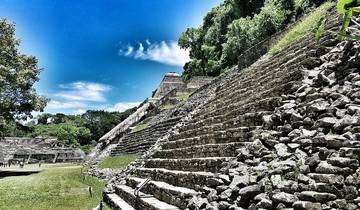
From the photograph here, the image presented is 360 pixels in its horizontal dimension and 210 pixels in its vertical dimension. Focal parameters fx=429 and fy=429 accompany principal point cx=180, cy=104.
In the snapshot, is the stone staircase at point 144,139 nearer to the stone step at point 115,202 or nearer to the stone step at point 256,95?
the stone step at point 115,202

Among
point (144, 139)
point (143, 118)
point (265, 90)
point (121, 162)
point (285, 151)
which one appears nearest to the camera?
point (285, 151)

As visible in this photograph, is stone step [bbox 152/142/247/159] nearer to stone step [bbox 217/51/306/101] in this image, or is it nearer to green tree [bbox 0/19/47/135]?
stone step [bbox 217/51/306/101]

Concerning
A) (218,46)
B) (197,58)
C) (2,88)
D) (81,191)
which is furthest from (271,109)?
(197,58)

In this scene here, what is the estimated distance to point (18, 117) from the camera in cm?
2781

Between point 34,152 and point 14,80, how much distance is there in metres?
32.8

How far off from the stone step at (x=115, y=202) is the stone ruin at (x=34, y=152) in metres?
44.2

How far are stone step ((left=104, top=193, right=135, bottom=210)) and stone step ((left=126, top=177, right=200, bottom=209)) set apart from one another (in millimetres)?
576

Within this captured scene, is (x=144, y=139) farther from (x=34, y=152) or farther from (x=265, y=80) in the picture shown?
(x=34, y=152)

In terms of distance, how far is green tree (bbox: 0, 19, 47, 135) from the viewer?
2641cm

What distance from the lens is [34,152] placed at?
57125 millimetres

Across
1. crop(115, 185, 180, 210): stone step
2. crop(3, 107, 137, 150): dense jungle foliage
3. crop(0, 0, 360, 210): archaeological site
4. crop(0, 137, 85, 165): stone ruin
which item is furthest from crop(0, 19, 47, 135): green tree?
crop(3, 107, 137, 150): dense jungle foliage

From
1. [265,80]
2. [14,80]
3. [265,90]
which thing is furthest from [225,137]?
[14,80]

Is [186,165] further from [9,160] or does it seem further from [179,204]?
[9,160]

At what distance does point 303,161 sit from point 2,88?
2475cm
